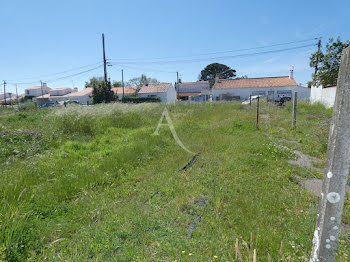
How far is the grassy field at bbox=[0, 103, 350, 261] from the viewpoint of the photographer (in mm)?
2189

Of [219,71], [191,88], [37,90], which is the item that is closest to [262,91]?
[191,88]

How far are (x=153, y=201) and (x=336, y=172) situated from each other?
2706 millimetres

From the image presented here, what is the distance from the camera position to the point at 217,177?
13.5ft

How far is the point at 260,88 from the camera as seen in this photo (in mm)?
32781

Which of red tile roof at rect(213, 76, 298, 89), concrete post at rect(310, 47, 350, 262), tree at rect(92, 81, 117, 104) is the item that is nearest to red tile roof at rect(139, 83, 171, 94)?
red tile roof at rect(213, 76, 298, 89)

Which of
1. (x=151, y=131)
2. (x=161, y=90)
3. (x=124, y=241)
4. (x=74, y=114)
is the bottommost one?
(x=124, y=241)

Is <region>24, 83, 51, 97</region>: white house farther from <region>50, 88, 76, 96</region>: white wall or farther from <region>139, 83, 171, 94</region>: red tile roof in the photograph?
<region>139, 83, 171, 94</region>: red tile roof

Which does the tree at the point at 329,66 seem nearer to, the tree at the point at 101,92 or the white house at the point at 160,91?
the tree at the point at 101,92

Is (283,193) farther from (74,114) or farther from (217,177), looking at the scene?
(74,114)

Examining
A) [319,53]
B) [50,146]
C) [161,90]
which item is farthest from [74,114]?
[161,90]

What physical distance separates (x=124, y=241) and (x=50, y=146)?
5461 mm

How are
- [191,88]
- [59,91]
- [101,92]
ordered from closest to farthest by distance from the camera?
[101,92], [191,88], [59,91]

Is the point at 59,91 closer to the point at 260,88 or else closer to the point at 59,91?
the point at 59,91

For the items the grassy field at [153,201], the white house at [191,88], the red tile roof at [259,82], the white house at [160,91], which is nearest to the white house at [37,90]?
the white house at [160,91]
